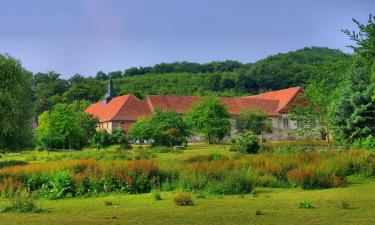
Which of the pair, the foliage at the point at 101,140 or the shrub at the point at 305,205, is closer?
the shrub at the point at 305,205

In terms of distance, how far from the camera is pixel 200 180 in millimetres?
17484

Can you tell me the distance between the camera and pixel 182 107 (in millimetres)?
85688

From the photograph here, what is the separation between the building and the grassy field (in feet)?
214

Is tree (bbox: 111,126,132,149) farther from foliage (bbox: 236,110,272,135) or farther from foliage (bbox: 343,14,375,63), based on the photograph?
foliage (bbox: 343,14,375,63)

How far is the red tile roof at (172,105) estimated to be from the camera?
273 ft

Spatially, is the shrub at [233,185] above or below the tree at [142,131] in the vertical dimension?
below

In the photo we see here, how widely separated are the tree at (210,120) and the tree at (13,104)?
2843 cm

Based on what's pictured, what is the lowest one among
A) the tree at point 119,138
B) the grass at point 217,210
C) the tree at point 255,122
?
the grass at point 217,210


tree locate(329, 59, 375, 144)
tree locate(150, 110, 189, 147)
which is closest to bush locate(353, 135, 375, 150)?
tree locate(329, 59, 375, 144)

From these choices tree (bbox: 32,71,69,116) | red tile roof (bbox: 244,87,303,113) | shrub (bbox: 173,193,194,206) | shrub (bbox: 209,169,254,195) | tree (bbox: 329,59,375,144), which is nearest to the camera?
shrub (bbox: 173,193,194,206)

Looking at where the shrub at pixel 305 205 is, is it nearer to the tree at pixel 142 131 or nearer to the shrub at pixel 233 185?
the shrub at pixel 233 185

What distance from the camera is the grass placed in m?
11.3

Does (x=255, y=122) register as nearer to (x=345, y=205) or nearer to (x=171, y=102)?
(x=171, y=102)

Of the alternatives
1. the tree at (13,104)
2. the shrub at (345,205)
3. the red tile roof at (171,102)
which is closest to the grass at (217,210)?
the shrub at (345,205)
